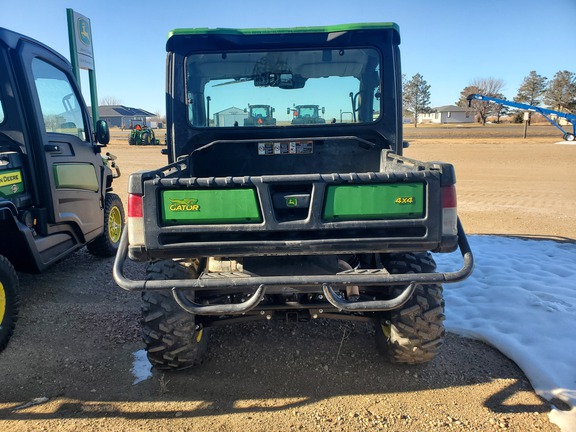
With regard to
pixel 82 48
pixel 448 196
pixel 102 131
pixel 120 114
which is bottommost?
pixel 448 196

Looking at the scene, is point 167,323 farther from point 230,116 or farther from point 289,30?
point 289,30

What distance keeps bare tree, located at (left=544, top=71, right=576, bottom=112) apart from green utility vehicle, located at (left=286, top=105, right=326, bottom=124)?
62.6 metres

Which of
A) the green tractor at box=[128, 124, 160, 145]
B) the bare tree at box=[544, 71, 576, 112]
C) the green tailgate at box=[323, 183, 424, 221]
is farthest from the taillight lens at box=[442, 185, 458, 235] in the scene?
the bare tree at box=[544, 71, 576, 112]

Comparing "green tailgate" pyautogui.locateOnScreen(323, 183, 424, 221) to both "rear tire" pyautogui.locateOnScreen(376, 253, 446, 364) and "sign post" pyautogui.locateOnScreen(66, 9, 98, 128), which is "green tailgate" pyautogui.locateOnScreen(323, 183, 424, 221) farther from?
"sign post" pyautogui.locateOnScreen(66, 9, 98, 128)

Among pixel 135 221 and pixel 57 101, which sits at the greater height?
pixel 57 101

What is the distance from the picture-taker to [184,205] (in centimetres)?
280

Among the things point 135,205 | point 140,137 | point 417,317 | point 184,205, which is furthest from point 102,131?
point 140,137

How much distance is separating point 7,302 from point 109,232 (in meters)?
2.78

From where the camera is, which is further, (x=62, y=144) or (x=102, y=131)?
(x=102, y=131)

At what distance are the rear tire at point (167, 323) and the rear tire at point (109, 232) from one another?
11.0 ft

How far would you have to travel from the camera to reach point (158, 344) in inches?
128

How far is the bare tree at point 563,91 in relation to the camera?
58.0 meters

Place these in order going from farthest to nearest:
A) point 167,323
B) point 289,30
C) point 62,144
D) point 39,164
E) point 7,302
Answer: point 62,144
point 39,164
point 289,30
point 7,302
point 167,323

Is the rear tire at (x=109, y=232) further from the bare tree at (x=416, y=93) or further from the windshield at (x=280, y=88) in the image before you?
the bare tree at (x=416, y=93)
